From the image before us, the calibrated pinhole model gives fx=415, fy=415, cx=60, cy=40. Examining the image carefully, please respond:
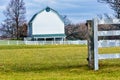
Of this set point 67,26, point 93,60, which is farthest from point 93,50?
point 67,26

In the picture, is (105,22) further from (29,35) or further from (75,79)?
(29,35)

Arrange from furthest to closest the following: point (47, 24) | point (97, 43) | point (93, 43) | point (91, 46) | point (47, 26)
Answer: point (47, 24), point (47, 26), point (91, 46), point (93, 43), point (97, 43)

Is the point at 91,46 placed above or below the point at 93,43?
below

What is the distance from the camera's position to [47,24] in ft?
320

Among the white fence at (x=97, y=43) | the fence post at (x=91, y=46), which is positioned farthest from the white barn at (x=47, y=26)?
the white fence at (x=97, y=43)

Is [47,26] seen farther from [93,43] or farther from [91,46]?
[93,43]

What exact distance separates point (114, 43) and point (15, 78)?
390 centimetres

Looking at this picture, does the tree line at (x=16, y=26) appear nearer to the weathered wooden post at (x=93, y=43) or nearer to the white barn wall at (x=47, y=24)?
the white barn wall at (x=47, y=24)

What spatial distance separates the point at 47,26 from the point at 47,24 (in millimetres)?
572

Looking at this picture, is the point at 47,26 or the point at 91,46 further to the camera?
the point at 47,26

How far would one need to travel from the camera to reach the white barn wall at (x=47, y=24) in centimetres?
9694

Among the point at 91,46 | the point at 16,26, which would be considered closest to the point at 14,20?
the point at 16,26

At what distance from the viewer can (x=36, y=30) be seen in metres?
97.1

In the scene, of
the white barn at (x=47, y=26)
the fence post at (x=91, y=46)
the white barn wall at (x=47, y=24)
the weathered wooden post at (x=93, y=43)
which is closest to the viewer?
the weathered wooden post at (x=93, y=43)
